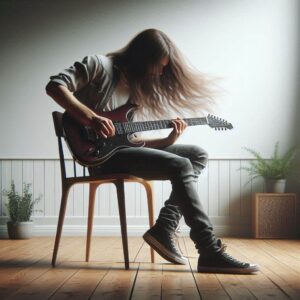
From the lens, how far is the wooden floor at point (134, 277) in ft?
5.89

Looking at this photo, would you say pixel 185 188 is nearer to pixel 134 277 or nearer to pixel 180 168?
pixel 180 168

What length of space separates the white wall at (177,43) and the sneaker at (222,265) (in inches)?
84.2

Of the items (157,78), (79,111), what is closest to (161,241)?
(79,111)

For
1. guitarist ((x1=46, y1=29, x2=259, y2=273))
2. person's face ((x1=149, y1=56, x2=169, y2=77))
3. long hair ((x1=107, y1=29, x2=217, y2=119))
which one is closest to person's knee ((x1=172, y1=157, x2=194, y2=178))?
guitarist ((x1=46, y1=29, x2=259, y2=273))

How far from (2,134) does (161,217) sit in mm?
2227

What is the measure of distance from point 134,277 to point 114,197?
2.13 m

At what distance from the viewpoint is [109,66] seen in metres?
2.51

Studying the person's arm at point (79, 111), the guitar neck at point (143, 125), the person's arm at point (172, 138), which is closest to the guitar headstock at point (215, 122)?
the guitar neck at point (143, 125)

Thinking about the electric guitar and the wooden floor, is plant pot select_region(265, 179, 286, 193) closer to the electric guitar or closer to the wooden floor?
the wooden floor

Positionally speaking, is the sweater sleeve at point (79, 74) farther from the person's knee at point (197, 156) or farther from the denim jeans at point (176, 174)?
the person's knee at point (197, 156)

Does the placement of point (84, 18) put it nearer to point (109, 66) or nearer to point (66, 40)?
point (66, 40)

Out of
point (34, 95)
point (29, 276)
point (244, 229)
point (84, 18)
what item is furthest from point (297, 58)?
point (29, 276)

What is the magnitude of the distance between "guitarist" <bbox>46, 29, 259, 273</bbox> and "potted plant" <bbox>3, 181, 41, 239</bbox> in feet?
5.50

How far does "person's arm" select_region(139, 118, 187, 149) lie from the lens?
2.56 m
